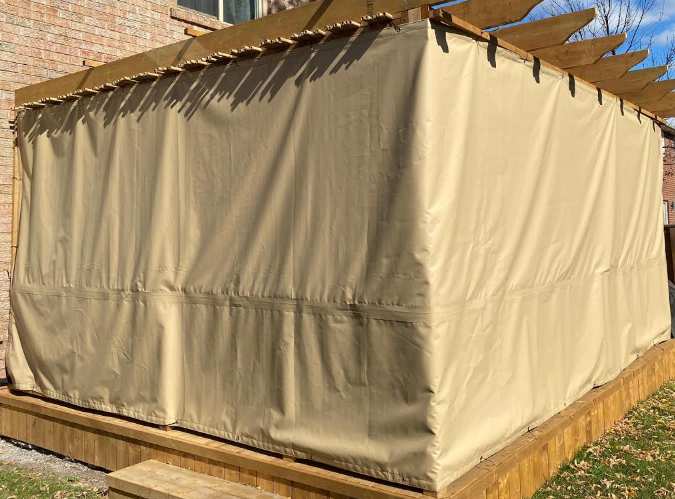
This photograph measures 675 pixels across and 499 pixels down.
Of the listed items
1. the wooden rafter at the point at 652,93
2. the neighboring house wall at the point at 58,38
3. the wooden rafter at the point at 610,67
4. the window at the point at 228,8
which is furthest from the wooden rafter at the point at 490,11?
the window at the point at 228,8

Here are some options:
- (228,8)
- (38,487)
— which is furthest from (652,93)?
(38,487)

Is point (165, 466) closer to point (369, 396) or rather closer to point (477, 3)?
point (369, 396)

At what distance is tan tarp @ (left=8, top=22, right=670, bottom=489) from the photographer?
362cm

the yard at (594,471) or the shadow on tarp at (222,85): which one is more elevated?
the shadow on tarp at (222,85)

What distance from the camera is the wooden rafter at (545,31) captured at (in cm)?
434

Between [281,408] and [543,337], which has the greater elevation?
[543,337]

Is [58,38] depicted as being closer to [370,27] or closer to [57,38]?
[57,38]

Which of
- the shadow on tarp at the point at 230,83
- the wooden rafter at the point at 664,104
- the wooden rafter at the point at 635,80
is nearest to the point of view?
the shadow on tarp at the point at 230,83

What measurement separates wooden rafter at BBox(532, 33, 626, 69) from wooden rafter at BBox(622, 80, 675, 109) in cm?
137

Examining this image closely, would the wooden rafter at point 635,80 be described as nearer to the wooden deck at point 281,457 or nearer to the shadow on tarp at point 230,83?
the shadow on tarp at point 230,83

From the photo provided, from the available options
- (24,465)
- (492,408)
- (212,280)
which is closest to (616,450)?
(492,408)

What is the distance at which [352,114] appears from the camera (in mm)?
3818

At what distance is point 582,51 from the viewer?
4.91 m

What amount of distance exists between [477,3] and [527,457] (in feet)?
8.35
